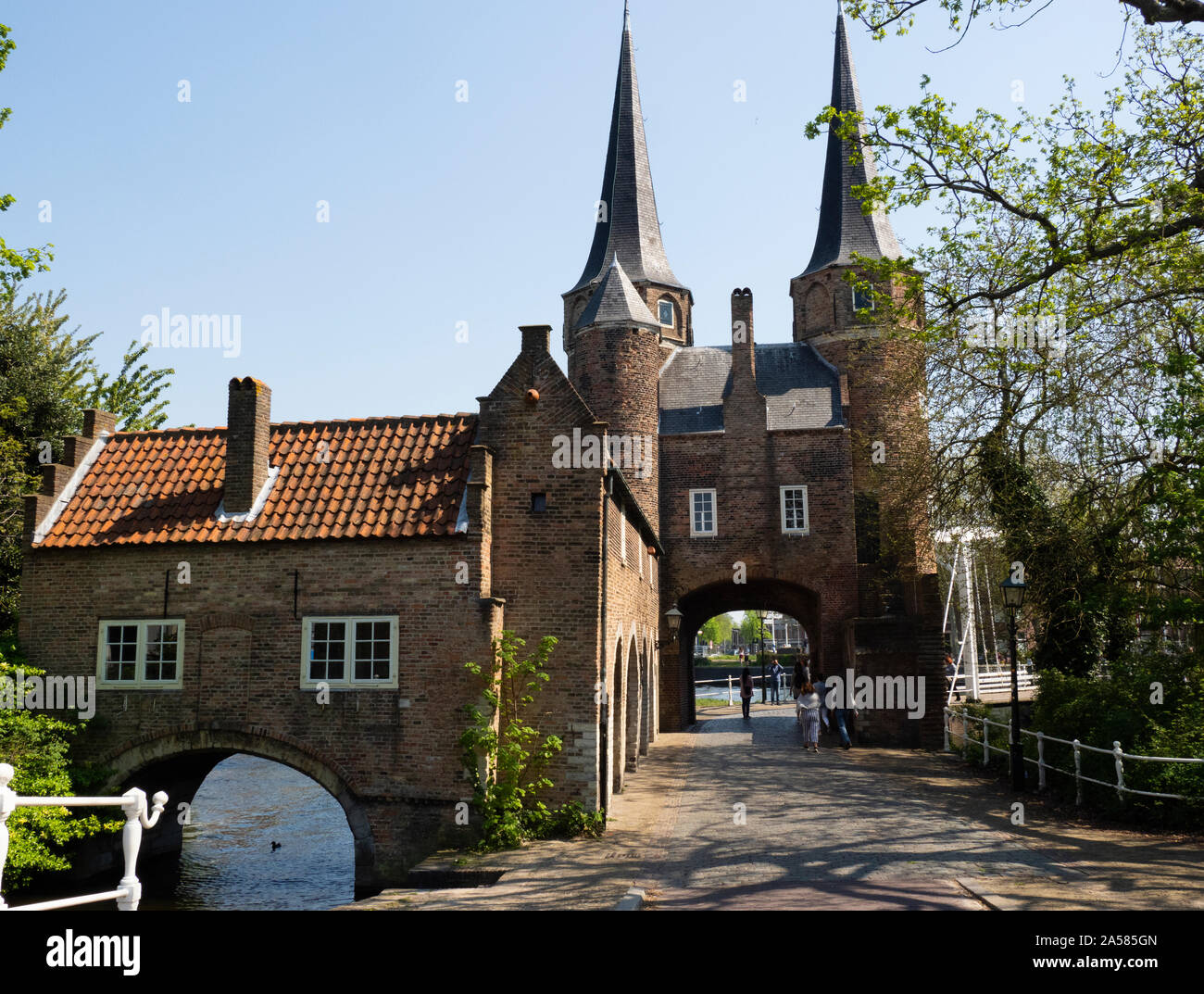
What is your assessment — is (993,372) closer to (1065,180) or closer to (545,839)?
(1065,180)

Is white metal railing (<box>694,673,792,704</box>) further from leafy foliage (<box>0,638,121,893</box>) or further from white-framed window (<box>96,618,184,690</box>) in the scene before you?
leafy foliage (<box>0,638,121,893</box>)

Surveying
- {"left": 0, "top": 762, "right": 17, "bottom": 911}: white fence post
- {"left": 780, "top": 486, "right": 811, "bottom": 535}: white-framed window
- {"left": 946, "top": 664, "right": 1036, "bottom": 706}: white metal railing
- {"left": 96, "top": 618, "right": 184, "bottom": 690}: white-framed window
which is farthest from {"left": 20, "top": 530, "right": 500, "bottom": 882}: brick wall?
{"left": 946, "top": 664, "right": 1036, "bottom": 706}: white metal railing

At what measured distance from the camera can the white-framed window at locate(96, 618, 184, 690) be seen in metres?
14.1

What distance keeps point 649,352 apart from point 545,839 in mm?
19909

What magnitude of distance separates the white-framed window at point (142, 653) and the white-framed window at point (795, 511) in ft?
64.5

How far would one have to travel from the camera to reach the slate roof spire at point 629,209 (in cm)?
3638

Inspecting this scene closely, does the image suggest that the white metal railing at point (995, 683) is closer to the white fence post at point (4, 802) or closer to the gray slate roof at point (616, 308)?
the gray slate roof at point (616, 308)

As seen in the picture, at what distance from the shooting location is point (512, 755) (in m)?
12.9

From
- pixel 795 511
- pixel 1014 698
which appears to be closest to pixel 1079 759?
pixel 1014 698

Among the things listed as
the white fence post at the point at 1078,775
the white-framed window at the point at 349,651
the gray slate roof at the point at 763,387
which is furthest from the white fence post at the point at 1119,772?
the gray slate roof at the point at 763,387

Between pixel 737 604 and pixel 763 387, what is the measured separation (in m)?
8.07

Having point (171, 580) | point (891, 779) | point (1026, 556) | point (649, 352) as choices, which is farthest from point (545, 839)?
point (649, 352)

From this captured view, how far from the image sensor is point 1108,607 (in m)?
17.1

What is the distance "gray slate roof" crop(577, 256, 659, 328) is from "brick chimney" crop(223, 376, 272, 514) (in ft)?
52.3
